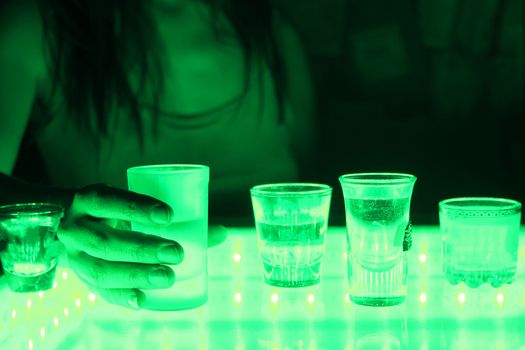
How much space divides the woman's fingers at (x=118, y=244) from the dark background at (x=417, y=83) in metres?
1.99

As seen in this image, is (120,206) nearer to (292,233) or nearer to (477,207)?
(292,233)

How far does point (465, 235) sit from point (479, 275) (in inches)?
2.5

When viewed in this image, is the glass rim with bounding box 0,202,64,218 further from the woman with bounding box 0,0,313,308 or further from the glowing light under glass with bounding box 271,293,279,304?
the woman with bounding box 0,0,313,308

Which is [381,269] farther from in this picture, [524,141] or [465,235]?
[524,141]

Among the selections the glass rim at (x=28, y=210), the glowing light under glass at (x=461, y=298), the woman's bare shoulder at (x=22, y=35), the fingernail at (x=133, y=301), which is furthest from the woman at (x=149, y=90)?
the glowing light under glass at (x=461, y=298)

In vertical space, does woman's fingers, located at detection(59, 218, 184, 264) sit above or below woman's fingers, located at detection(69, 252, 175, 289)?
above

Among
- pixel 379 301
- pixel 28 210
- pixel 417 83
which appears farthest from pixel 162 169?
pixel 417 83

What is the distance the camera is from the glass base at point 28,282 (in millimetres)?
953

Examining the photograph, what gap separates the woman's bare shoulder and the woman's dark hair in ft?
0.11

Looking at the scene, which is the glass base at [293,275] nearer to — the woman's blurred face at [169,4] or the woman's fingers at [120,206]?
the woman's fingers at [120,206]

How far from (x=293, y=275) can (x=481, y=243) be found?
267 millimetres

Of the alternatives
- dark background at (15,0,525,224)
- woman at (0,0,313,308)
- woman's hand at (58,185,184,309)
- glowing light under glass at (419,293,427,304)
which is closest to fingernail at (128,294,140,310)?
woman's hand at (58,185,184,309)

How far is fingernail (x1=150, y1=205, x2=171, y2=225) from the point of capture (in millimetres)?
795

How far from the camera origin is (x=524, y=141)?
2.82 m
